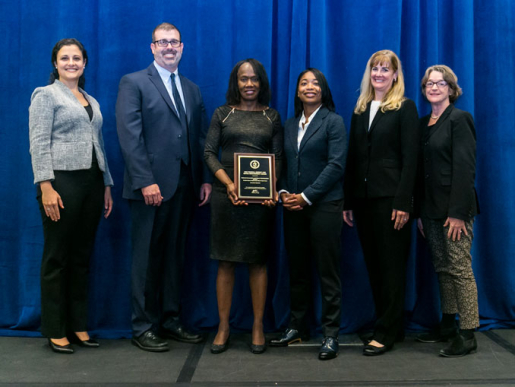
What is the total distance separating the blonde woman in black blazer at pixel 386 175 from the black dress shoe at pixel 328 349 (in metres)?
0.18

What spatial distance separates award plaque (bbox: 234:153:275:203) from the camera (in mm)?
2646

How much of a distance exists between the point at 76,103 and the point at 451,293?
2.36m

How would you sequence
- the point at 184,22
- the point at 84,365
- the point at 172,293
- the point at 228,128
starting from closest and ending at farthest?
the point at 84,365 < the point at 228,128 < the point at 172,293 < the point at 184,22

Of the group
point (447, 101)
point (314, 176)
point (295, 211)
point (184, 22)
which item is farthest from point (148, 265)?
point (447, 101)

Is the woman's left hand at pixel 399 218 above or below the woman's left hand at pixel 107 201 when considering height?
below

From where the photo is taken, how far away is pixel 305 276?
290 cm

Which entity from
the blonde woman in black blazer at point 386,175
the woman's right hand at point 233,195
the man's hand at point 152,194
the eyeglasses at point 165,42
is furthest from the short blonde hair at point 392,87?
the man's hand at point 152,194

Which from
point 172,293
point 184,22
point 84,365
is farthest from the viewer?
point 184,22

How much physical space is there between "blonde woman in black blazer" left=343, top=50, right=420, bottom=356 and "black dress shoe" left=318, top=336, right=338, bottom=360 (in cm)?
18

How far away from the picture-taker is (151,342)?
280cm

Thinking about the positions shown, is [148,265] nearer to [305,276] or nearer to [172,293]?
[172,293]

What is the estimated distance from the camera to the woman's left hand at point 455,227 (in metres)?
2.67

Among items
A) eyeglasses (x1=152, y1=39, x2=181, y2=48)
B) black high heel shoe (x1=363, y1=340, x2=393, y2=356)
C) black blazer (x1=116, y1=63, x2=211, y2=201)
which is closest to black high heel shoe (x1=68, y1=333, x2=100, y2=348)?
black blazer (x1=116, y1=63, x2=211, y2=201)

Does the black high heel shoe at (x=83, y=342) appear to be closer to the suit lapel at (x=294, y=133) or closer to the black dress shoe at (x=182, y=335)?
the black dress shoe at (x=182, y=335)
